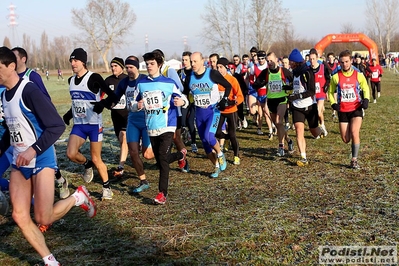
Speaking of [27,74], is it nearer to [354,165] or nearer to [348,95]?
[348,95]

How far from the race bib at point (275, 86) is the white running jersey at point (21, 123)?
6.12 meters

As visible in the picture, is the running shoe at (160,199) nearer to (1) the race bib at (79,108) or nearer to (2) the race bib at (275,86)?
(1) the race bib at (79,108)

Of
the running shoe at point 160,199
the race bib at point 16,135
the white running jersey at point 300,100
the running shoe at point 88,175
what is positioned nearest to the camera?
the race bib at point 16,135

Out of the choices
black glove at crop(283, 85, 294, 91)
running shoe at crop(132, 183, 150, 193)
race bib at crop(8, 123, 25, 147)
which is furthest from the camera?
black glove at crop(283, 85, 294, 91)

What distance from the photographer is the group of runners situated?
412 cm

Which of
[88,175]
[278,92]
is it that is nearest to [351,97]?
[278,92]

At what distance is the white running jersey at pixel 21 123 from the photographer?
4098 millimetres

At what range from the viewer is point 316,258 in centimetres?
428

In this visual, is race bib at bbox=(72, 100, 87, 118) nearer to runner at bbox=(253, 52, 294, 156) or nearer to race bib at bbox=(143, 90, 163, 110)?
race bib at bbox=(143, 90, 163, 110)

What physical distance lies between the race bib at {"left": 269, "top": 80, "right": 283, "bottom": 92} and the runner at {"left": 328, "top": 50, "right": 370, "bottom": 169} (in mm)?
1705

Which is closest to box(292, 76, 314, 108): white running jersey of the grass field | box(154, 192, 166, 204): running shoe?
the grass field

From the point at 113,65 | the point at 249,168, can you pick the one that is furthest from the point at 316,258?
the point at 113,65

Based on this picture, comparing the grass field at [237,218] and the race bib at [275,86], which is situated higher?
the race bib at [275,86]

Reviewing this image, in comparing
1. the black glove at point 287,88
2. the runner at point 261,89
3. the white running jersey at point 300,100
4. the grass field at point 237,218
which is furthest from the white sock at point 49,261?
the runner at point 261,89
